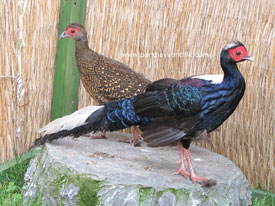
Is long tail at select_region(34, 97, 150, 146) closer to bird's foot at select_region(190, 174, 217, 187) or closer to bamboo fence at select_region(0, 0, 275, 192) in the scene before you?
bird's foot at select_region(190, 174, 217, 187)

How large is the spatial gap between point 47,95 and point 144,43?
123 centimetres

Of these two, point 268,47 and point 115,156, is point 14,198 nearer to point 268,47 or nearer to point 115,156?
point 115,156

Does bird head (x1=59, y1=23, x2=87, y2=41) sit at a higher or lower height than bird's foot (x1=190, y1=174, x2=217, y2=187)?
higher

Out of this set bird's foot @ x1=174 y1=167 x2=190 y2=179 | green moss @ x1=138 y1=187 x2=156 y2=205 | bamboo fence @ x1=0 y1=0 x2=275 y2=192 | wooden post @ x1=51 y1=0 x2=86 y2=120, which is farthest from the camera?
wooden post @ x1=51 y1=0 x2=86 y2=120

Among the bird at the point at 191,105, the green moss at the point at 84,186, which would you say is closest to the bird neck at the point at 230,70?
the bird at the point at 191,105

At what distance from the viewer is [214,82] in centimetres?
302

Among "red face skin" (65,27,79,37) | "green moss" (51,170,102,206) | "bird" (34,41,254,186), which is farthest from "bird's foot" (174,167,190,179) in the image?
"red face skin" (65,27,79,37)

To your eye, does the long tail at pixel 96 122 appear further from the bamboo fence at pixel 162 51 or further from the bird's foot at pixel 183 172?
the bamboo fence at pixel 162 51

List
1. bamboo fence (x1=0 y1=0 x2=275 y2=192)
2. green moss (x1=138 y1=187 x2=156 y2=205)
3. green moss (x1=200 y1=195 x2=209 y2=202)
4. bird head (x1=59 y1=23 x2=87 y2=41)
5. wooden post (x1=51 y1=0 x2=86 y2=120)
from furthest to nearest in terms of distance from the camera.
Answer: wooden post (x1=51 y1=0 x2=86 y2=120), bird head (x1=59 y1=23 x2=87 y2=41), bamboo fence (x1=0 y1=0 x2=275 y2=192), green moss (x1=200 y1=195 x2=209 y2=202), green moss (x1=138 y1=187 x2=156 y2=205)

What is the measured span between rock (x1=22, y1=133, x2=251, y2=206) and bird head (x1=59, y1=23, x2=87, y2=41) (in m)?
1.18

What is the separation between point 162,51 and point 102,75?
70 centimetres

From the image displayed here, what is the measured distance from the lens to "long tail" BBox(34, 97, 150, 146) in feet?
10.8

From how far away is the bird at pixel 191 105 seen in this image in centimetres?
292

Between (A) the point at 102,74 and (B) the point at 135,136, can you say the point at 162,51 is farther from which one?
(B) the point at 135,136
